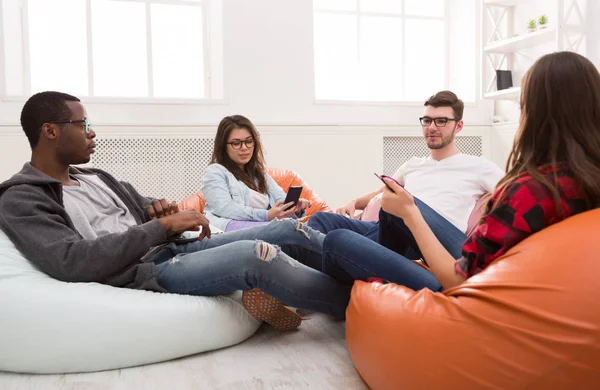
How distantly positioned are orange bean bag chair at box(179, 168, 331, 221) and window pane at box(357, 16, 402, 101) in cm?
168

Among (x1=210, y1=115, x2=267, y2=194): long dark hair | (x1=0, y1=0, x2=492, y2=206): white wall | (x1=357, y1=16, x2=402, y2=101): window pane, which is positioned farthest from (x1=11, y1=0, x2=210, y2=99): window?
(x1=357, y1=16, x2=402, y2=101): window pane

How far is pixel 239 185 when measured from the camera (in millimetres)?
3289

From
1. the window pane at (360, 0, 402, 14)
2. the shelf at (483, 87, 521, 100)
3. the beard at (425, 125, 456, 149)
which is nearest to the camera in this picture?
the beard at (425, 125, 456, 149)

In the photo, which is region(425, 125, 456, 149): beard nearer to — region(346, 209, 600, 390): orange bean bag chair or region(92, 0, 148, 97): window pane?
region(346, 209, 600, 390): orange bean bag chair

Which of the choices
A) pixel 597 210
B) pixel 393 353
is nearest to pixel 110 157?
pixel 393 353

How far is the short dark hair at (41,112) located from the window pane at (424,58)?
3.95 metres

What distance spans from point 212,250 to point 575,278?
1192mm

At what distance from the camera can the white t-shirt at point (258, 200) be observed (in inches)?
131

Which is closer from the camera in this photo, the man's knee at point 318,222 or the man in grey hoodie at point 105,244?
the man in grey hoodie at point 105,244

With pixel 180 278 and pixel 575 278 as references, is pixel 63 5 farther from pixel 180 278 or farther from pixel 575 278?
pixel 575 278

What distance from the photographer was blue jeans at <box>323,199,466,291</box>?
1.71 meters

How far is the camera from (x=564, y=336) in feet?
4.00

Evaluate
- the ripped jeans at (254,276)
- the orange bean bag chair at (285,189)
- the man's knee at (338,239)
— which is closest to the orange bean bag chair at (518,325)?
the man's knee at (338,239)

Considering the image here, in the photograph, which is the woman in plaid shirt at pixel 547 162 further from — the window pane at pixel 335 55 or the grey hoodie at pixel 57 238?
the window pane at pixel 335 55
